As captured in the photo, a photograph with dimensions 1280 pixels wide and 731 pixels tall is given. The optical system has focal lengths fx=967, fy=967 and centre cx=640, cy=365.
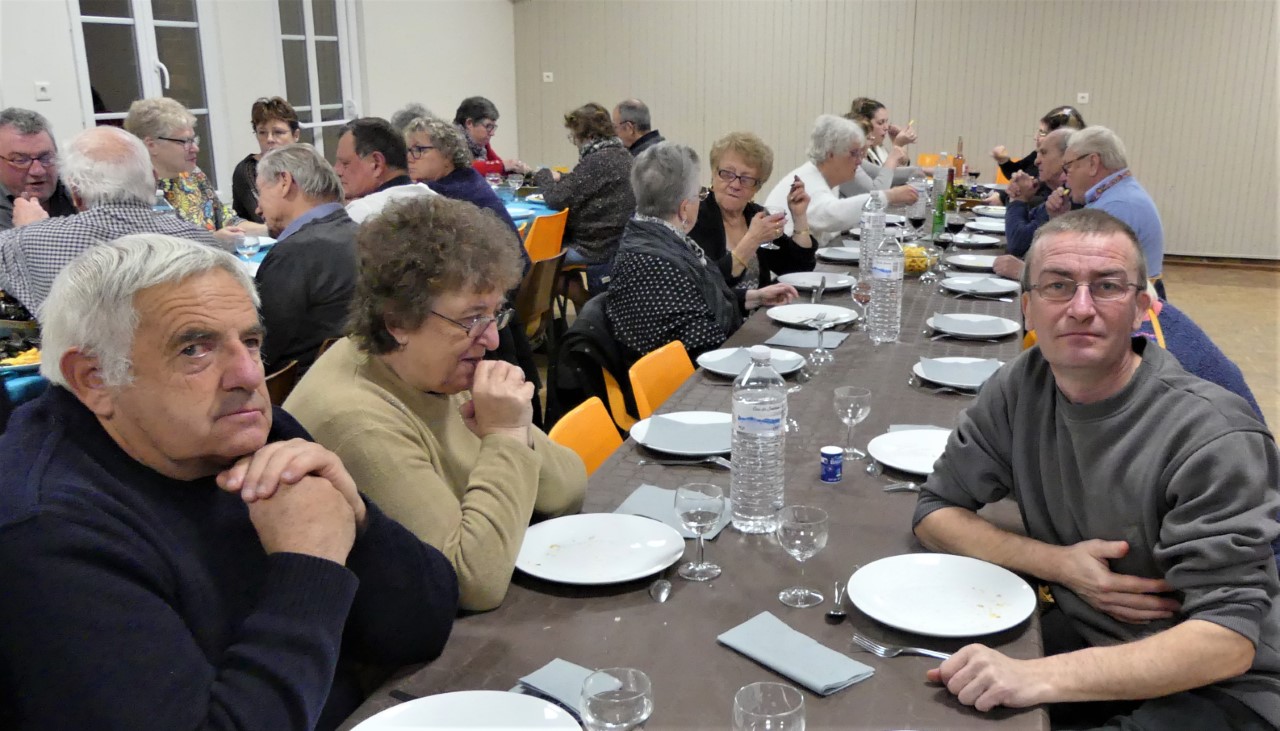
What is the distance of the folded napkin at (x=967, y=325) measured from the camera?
127 inches

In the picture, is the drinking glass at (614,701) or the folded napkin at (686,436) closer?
the drinking glass at (614,701)

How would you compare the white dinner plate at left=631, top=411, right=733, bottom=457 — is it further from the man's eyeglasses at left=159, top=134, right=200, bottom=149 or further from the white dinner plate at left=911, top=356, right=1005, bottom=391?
the man's eyeglasses at left=159, top=134, right=200, bottom=149

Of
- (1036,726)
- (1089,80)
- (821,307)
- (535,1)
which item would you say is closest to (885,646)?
(1036,726)

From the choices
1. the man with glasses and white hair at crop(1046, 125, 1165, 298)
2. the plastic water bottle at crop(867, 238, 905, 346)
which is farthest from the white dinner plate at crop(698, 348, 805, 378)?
the man with glasses and white hair at crop(1046, 125, 1165, 298)

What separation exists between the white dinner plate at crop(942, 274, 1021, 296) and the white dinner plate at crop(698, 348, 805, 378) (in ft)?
4.20

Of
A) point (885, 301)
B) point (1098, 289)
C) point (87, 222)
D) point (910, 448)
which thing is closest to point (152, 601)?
point (1098, 289)

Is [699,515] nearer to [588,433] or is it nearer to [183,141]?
[588,433]

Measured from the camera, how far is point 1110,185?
426 centimetres

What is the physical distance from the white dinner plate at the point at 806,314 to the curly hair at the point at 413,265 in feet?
6.02

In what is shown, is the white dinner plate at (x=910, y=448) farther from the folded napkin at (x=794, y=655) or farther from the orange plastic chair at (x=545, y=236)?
the orange plastic chair at (x=545, y=236)

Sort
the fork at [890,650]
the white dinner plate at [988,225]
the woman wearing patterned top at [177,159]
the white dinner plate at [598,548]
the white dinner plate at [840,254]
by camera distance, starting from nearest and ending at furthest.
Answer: the fork at [890,650] < the white dinner plate at [598,548] < the woman wearing patterned top at [177,159] < the white dinner plate at [840,254] < the white dinner plate at [988,225]

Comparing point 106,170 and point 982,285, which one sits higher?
point 106,170

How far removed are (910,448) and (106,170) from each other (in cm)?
266

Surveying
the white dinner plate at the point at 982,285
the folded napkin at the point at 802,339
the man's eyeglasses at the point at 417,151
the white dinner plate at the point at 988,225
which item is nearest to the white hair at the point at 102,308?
the folded napkin at the point at 802,339
